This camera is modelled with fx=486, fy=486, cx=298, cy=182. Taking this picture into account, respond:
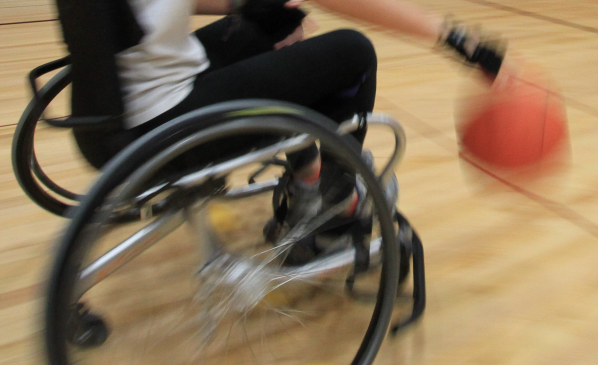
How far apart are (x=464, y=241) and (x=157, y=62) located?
98 centimetres

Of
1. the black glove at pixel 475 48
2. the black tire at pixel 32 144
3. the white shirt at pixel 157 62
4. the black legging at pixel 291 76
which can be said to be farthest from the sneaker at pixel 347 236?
the black tire at pixel 32 144

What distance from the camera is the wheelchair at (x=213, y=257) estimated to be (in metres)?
0.61

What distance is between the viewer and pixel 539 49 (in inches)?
107

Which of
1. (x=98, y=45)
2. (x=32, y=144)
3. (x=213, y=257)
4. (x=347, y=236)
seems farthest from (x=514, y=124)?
(x=32, y=144)

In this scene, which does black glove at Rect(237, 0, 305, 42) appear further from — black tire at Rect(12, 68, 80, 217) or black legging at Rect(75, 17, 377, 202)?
black tire at Rect(12, 68, 80, 217)

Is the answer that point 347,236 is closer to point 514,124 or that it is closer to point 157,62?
point 514,124

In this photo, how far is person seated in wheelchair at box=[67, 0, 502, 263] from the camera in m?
0.68

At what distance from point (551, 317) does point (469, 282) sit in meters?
0.19

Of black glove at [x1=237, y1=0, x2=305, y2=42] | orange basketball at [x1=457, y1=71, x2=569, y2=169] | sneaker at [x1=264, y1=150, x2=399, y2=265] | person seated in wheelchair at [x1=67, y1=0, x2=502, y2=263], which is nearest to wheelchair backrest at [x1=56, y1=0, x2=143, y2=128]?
person seated in wheelchair at [x1=67, y1=0, x2=502, y2=263]

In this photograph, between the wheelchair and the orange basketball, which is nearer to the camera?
the wheelchair

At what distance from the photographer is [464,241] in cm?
134

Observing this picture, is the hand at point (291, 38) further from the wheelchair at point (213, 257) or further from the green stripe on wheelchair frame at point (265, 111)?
the green stripe on wheelchair frame at point (265, 111)

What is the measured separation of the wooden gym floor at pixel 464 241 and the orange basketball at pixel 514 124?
0.12 meters

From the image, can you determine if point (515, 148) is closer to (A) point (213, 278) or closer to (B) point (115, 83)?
(A) point (213, 278)
